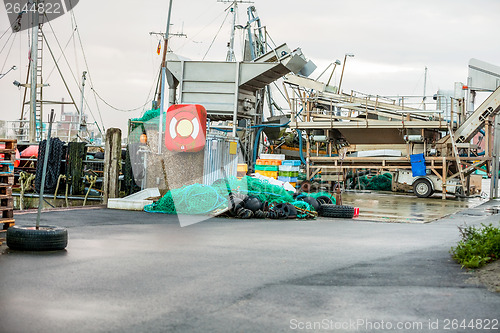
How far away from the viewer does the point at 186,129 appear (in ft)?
59.0

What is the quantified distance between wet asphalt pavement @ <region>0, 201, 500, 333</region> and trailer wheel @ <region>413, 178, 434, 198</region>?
15.8 m

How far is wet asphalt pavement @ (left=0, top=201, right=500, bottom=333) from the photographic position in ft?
17.5


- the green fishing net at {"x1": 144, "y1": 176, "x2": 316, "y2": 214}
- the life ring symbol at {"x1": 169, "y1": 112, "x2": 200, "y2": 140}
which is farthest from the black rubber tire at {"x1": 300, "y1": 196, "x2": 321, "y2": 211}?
the life ring symbol at {"x1": 169, "y1": 112, "x2": 200, "y2": 140}

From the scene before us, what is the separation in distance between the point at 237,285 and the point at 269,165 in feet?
60.2

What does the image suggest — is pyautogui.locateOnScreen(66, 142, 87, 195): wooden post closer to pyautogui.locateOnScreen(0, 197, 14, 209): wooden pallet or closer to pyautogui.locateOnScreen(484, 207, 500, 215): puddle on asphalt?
pyautogui.locateOnScreen(0, 197, 14, 209): wooden pallet

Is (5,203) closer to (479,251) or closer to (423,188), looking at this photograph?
A: (479,251)

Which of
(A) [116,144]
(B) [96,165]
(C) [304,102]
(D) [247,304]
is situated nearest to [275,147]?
(C) [304,102]

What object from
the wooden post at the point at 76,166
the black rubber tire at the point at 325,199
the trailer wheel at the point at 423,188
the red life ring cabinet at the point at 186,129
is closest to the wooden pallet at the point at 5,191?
the red life ring cabinet at the point at 186,129

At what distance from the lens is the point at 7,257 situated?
8203 millimetres

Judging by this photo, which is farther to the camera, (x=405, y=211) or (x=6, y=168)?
(x=405, y=211)

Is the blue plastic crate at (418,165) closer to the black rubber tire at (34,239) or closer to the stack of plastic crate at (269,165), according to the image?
the stack of plastic crate at (269,165)

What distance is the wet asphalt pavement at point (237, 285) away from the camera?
5328 mm

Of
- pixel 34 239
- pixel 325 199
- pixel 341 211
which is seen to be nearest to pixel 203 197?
pixel 341 211

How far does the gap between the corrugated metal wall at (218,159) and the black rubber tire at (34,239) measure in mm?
9846
